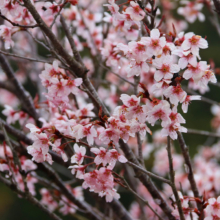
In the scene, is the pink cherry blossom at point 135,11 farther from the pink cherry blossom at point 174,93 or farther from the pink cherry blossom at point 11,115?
the pink cherry blossom at point 11,115

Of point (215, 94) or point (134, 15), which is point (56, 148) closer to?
point (134, 15)

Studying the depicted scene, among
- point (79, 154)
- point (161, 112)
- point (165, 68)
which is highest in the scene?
point (165, 68)

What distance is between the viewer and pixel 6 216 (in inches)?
273

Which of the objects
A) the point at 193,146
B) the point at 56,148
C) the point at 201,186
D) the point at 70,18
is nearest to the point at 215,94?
the point at 193,146

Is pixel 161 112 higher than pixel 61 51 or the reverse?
the reverse

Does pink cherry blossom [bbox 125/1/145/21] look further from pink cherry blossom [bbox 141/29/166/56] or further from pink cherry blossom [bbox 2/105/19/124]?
pink cherry blossom [bbox 2/105/19/124]

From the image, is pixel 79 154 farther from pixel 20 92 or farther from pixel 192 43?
pixel 20 92

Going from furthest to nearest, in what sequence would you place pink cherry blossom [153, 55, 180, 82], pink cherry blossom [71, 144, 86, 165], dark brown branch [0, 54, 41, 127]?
dark brown branch [0, 54, 41, 127]
pink cherry blossom [71, 144, 86, 165]
pink cherry blossom [153, 55, 180, 82]

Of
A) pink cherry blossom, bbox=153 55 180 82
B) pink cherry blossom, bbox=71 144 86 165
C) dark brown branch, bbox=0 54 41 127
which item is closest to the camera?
pink cherry blossom, bbox=153 55 180 82

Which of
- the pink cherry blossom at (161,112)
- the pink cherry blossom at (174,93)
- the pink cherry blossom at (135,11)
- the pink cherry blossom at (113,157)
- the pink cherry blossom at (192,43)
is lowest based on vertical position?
the pink cherry blossom at (113,157)

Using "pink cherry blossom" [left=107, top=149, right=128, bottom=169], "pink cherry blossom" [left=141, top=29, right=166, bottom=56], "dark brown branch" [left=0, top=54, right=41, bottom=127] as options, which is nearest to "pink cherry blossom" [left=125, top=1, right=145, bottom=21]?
"pink cherry blossom" [left=141, top=29, right=166, bottom=56]

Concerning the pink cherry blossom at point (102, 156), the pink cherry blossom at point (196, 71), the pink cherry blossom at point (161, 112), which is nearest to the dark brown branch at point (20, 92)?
the pink cherry blossom at point (102, 156)

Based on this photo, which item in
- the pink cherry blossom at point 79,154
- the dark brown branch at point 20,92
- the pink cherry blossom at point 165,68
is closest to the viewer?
the pink cherry blossom at point 165,68

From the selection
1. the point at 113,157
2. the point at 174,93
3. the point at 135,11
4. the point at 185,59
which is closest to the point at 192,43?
the point at 185,59
